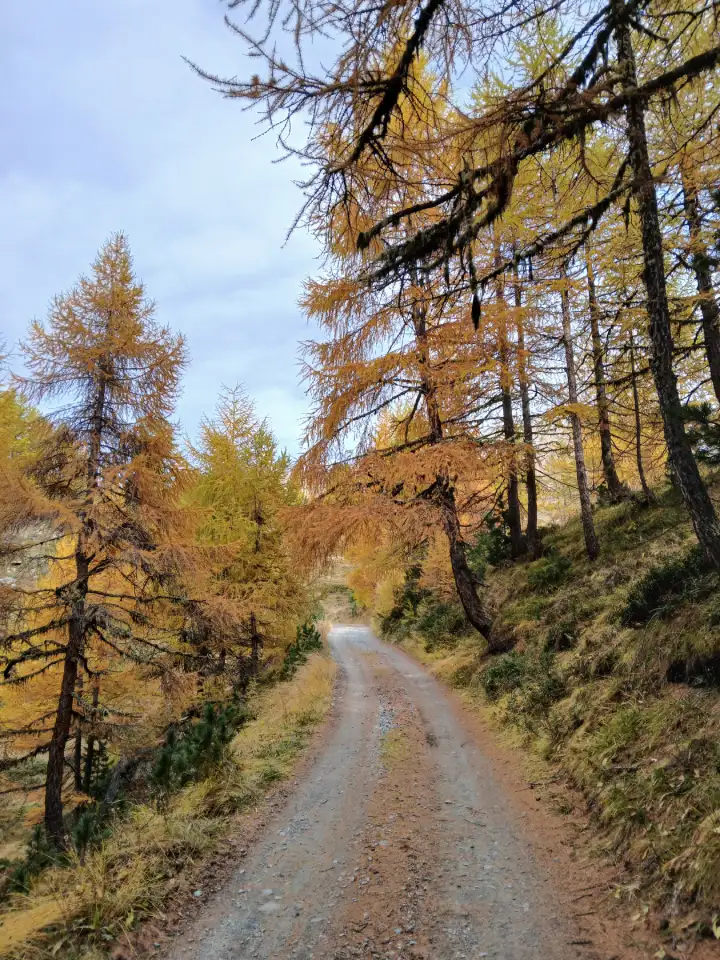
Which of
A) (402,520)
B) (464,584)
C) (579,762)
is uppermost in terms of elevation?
(402,520)

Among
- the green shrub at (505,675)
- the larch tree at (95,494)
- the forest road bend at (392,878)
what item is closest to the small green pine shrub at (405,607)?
the green shrub at (505,675)

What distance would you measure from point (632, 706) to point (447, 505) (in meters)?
5.96

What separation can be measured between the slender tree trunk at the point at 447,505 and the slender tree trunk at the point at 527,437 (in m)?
2.11

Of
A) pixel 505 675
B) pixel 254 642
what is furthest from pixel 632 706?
pixel 254 642

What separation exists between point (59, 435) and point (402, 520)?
717 cm

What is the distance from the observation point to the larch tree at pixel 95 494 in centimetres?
849

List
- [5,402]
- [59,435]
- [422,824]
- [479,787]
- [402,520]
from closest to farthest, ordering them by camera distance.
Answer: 1. [422,824]
2. [479,787]
3. [59,435]
4. [402,520]
5. [5,402]

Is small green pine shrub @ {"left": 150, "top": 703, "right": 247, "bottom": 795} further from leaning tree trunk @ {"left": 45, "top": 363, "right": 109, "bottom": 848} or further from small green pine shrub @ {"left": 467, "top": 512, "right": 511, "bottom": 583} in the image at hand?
small green pine shrub @ {"left": 467, "top": 512, "right": 511, "bottom": 583}

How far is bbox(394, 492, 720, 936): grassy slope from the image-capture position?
3963 mm

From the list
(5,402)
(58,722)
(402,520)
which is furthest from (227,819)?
(5,402)

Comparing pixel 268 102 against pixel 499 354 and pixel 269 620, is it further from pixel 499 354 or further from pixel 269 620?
pixel 269 620

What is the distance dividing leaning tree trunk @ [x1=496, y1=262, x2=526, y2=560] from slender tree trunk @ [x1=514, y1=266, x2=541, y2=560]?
0.34 m

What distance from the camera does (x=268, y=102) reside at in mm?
3055

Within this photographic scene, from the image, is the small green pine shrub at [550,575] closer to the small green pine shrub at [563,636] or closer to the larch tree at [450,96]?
the small green pine shrub at [563,636]
